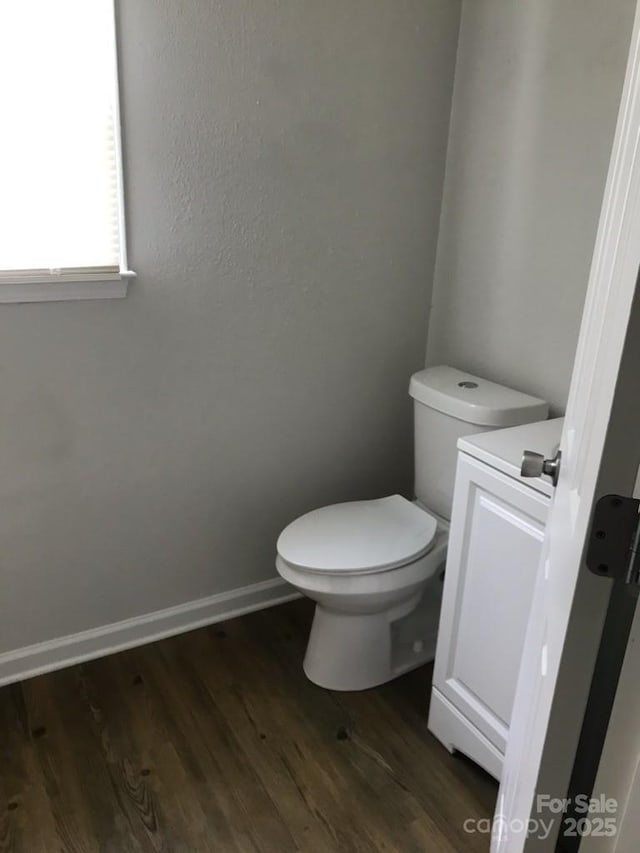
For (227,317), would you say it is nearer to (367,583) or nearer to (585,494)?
(367,583)

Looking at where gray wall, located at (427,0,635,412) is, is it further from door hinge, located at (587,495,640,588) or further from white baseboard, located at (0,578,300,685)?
door hinge, located at (587,495,640,588)

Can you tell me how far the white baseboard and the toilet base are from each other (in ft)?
1.00

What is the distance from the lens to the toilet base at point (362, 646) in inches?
78.1

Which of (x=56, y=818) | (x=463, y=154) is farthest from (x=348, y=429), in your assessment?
(x=56, y=818)

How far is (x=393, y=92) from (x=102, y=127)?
844 mm

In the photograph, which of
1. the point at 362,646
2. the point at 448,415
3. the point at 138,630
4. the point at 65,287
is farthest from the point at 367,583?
the point at 65,287

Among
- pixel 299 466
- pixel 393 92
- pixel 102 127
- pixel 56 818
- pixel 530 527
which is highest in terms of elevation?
pixel 393 92

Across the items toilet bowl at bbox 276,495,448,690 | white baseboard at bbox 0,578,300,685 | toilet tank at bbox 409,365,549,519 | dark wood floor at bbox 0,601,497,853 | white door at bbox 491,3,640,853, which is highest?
white door at bbox 491,3,640,853

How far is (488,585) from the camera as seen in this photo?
1.63 m

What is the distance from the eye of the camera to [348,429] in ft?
7.69

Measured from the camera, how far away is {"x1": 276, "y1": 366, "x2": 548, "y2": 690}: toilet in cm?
187

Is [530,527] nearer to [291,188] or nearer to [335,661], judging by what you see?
[335,661]

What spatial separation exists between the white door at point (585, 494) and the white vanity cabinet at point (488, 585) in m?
0.58

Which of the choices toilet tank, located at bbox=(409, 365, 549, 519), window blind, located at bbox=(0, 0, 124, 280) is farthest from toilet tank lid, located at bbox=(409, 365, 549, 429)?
window blind, located at bbox=(0, 0, 124, 280)
